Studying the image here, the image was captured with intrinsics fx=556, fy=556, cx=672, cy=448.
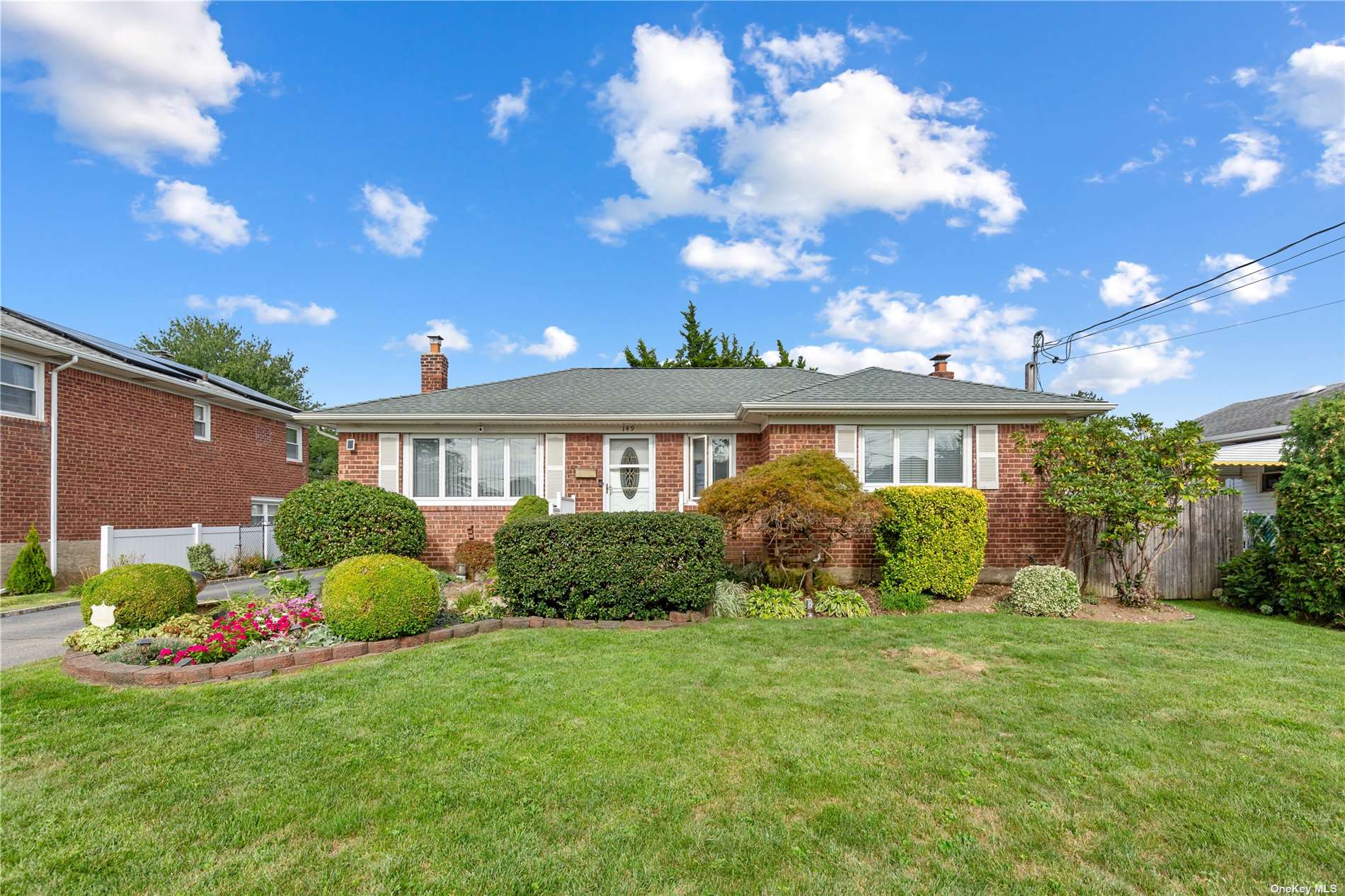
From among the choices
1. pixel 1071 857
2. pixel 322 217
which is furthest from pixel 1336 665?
pixel 322 217

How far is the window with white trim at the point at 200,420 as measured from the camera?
14.5 metres

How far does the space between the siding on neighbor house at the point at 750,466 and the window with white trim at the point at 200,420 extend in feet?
20.5

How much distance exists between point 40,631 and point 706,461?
10108 millimetres

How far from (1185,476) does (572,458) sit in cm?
1017

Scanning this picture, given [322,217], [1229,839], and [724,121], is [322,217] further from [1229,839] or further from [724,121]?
[1229,839]

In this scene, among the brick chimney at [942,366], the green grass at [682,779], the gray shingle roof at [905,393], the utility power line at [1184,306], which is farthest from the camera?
the brick chimney at [942,366]

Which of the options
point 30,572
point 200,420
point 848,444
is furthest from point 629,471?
point 200,420

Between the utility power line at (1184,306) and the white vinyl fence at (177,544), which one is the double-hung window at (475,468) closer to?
the white vinyl fence at (177,544)

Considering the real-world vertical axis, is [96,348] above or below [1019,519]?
above

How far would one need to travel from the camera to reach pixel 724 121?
44.3ft

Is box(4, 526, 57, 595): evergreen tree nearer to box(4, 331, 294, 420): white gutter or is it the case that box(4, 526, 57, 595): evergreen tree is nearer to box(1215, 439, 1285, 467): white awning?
box(4, 331, 294, 420): white gutter

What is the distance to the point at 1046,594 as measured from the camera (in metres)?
7.79

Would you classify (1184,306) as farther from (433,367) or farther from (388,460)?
(388,460)

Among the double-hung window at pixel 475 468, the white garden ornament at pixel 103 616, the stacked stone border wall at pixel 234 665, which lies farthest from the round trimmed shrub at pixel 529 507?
the white garden ornament at pixel 103 616
